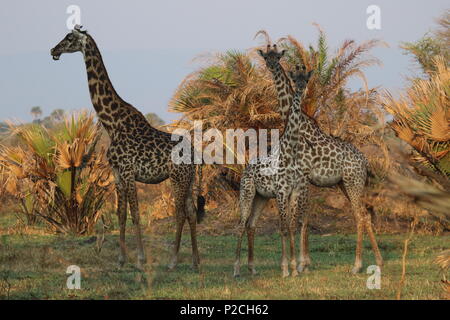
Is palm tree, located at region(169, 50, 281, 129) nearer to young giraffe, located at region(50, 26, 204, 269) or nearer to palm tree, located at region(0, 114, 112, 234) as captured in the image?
palm tree, located at region(0, 114, 112, 234)

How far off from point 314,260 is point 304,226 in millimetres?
1663

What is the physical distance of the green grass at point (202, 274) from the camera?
817 centimetres

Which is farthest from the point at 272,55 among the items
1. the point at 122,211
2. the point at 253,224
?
the point at 122,211

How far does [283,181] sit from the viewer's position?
31.9 feet

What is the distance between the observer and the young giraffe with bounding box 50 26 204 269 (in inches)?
412

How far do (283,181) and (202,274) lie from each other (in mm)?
1932

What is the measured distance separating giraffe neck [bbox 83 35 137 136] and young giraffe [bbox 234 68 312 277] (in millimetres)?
2230

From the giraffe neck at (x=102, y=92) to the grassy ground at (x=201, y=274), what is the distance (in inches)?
78.3

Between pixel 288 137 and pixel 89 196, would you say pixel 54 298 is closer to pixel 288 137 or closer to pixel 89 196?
pixel 288 137

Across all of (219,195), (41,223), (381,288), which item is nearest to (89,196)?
(41,223)

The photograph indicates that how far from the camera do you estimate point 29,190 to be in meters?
15.0

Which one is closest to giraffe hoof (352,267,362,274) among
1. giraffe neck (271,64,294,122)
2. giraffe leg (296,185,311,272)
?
giraffe leg (296,185,311,272)

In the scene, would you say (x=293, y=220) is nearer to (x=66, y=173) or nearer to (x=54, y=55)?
(x=54, y=55)

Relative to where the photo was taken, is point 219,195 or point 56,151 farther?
point 219,195
